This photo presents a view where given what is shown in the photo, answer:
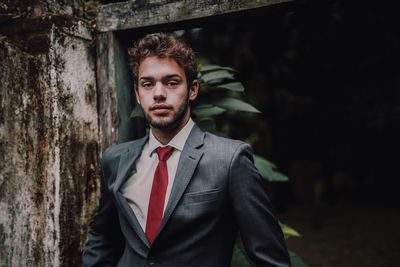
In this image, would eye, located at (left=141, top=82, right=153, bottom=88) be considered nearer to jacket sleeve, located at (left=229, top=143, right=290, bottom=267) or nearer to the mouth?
the mouth

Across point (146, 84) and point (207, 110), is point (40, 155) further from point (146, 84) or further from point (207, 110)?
point (207, 110)

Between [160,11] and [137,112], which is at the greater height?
[160,11]

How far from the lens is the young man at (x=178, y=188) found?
5.26 feet

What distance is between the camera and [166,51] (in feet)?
5.75

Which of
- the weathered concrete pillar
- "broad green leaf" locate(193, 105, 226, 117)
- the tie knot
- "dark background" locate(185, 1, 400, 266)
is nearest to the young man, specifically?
the tie knot

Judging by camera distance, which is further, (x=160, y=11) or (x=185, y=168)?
(x=160, y=11)

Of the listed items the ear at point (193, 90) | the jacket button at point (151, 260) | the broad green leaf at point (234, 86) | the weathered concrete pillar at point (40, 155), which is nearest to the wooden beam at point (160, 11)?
the weathered concrete pillar at point (40, 155)

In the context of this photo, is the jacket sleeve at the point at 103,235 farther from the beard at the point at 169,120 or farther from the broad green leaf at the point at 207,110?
the broad green leaf at the point at 207,110

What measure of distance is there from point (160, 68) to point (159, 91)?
11 cm

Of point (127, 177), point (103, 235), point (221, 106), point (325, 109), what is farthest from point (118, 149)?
point (325, 109)

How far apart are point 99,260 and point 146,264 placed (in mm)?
372

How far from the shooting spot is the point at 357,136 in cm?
1116

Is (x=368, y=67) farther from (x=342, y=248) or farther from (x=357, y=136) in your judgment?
(x=342, y=248)

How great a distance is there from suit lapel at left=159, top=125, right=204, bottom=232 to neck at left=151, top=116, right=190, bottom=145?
61 mm
